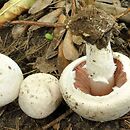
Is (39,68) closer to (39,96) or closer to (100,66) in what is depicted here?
(39,96)

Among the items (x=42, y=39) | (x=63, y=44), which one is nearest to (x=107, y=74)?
(x=63, y=44)

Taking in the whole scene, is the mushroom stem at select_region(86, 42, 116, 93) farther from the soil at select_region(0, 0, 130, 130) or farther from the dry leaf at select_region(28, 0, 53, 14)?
the dry leaf at select_region(28, 0, 53, 14)

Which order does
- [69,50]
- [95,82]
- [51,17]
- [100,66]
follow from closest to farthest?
[100,66], [95,82], [69,50], [51,17]

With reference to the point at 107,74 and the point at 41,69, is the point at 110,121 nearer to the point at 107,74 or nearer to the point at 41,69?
the point at 107,74

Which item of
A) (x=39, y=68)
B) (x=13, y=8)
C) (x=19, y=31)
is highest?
(x=13, y=8)

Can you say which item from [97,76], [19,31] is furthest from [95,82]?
[19,31]

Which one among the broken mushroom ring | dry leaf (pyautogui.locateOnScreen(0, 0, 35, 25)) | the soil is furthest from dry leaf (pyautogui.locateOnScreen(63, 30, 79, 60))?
dry leaf (pyautogui.locateOnScreen(0, 0, 35, 25))
